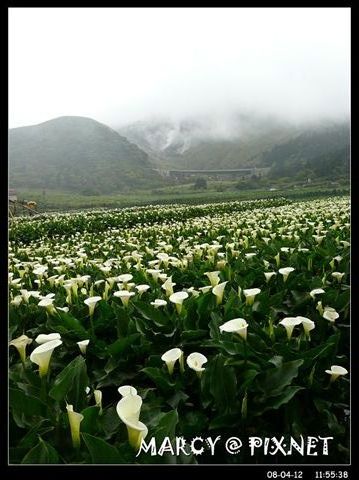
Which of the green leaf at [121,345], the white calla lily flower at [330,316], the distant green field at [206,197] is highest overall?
the distant green field at [206,197]

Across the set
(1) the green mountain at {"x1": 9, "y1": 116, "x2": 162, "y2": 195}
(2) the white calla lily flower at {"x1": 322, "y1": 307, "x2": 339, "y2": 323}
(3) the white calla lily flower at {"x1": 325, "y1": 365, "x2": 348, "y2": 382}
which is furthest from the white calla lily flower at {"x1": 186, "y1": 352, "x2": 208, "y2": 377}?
(1) the green mountain at {"x1": 9, "y1": 116, "x2": 162, "y2": 195}

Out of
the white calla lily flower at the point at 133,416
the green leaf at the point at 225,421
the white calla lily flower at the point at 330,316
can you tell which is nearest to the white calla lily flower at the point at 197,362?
the green leaf at the point at 225,421

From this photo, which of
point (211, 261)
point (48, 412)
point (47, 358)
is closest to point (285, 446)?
point (48, 412)

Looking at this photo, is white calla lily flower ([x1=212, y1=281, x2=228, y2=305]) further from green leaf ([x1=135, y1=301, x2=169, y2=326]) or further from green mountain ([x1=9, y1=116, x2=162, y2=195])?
green mountain ([x1=9, y1=116, x2=162, y2=195])

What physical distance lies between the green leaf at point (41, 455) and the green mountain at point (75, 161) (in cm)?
8906

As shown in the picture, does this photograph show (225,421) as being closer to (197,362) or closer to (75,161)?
(197,362)

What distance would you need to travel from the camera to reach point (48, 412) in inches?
67.6

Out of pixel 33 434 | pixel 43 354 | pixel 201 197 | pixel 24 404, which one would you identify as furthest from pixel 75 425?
pixel 201 197

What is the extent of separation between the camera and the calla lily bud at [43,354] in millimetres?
1848

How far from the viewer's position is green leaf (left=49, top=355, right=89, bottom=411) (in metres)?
1.75

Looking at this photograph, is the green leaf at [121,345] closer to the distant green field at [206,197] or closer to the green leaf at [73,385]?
the green leaf at [73,385]

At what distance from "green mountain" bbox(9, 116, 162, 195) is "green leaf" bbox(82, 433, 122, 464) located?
89.2 meters

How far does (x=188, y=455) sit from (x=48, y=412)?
67cm
